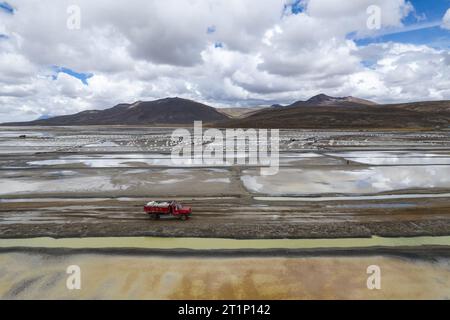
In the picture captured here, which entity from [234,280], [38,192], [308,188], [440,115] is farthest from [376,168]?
[440,115]

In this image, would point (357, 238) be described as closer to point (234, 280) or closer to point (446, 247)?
point (446, 247)

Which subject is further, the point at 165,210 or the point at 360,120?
the point at 360,120

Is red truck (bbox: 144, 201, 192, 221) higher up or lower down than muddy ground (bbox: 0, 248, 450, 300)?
higher up

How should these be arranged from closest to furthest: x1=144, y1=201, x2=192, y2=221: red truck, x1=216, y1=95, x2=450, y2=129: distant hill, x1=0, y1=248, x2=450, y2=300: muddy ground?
x1=0, y1=248, x2=450, y2=300: muddy ground → x1=144, y1=201, x2=192, y2=221: red truck → x1=216, y1=95, x2=450, y2=129: distant hill

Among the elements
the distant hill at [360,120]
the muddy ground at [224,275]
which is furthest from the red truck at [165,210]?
the distant hill at [360,120]

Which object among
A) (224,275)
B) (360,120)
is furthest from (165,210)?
(360,120)

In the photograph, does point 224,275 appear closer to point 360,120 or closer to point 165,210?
point 165,210

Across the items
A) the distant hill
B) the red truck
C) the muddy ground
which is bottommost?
the muddy ground

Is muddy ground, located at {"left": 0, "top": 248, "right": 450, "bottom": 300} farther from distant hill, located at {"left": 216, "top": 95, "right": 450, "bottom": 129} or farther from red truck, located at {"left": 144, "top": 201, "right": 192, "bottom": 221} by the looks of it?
distant hill, located at {"left": 216, "top": 95, "right": 450, "bottom": 129}

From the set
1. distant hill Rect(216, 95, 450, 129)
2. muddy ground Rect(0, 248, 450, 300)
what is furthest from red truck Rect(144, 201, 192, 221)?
distant hill Rect(216, 95, 450, 129)
